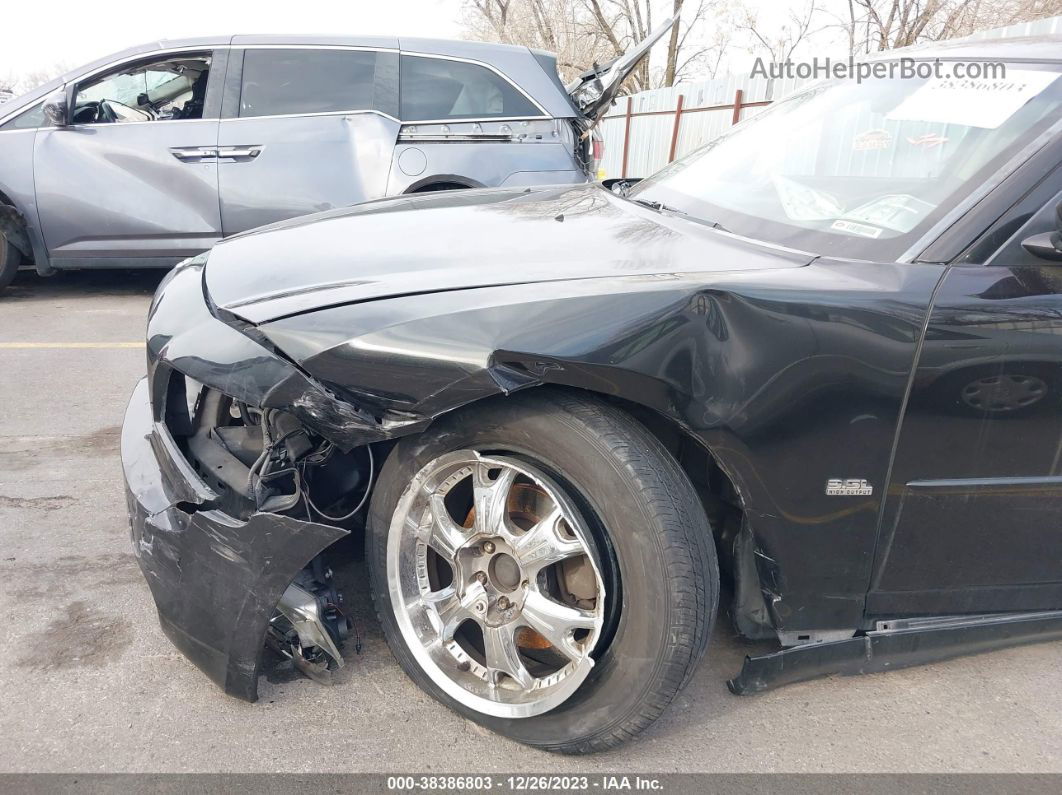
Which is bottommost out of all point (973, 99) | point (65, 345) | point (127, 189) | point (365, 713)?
point (65, 345)

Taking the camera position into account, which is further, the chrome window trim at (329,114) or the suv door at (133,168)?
the chrome window trim at (329,114)

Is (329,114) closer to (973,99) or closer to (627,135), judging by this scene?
(973,99)

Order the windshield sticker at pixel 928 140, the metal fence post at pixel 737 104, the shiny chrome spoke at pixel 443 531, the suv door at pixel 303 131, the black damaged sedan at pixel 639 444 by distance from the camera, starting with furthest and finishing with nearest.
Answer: the metal fence post at pixel 737 104, the suv door at pixel 303 131, the windshield sticker at pixel 928 140, the shiny chrome spoke at pixel 443 531, the black damaged sedan at pixel 639 444

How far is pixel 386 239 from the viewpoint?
2.30 metres

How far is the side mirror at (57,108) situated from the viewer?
5965 millimetres

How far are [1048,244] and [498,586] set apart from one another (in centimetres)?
149

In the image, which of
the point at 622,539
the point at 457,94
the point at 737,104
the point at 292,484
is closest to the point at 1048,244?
the point at 622,539

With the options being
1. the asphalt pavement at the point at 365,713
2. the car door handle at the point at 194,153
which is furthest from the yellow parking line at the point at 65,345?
the asphalt pavement at the point at 365,713

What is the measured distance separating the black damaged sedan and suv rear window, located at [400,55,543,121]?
434cm

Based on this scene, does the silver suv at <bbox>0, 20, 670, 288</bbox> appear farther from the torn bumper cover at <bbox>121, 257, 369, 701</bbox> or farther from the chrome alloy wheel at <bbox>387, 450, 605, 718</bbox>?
the chrome alloy wheel at <bbox>387, 450, 605, 718</bbox>

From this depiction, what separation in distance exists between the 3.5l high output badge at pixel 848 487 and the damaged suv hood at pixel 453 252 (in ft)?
1.70

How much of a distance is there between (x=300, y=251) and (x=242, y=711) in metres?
1.21

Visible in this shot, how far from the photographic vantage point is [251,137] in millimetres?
6180

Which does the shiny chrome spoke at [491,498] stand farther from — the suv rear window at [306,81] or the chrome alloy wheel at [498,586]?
the suv rear window at [306,81]
